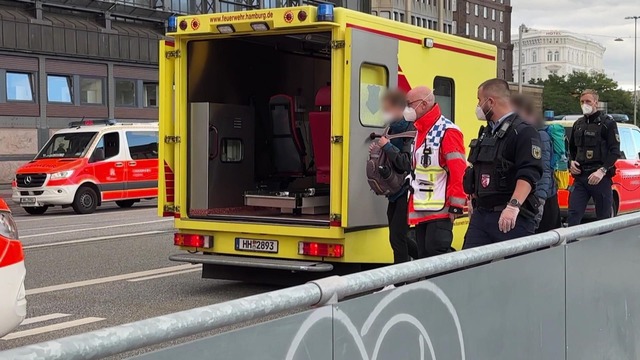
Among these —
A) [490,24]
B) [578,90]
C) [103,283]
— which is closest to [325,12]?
[103,283]

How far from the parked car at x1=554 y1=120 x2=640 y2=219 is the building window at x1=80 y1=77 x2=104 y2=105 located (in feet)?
87.5

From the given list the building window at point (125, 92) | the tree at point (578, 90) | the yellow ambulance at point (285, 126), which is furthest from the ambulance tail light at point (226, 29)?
the tree at point (578, 90)

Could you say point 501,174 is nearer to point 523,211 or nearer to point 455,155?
point 523,211

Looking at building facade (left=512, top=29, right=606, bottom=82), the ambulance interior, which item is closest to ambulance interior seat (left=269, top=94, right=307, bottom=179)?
the ambulance interior

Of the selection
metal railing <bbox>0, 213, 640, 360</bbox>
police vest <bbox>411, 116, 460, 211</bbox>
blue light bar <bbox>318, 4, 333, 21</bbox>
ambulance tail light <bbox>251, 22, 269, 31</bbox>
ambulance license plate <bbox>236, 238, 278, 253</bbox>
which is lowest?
ambulance license plate <bbox>236, 238, 278, 253</bbox>

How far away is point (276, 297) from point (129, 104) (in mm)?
38148

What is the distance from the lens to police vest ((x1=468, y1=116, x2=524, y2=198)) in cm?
600

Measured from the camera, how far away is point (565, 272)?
4.66 meters

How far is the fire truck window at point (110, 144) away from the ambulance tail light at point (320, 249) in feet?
45.1

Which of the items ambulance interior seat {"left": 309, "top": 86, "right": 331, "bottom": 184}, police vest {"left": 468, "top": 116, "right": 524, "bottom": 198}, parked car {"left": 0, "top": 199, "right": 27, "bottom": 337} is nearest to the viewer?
parked car {"left": 0, "top": 199, "right": 27, "bottom": 337}

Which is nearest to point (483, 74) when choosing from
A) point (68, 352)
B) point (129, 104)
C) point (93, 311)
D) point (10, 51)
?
point (93, 311)

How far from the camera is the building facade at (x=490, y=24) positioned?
313ft

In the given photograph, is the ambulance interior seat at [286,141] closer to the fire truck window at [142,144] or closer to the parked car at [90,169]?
the parked car at [90,169]

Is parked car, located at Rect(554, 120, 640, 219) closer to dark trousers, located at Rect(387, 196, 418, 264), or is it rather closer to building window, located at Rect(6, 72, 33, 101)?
dark trousers, located at Rect(387, 196, 418, 264)
